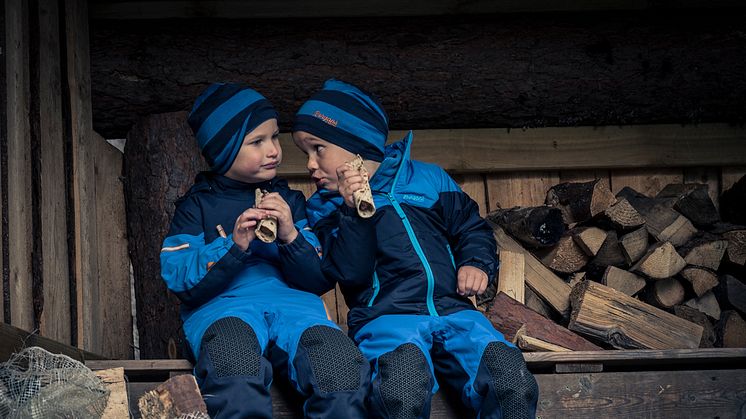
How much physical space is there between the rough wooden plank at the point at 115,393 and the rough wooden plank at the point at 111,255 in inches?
51.1

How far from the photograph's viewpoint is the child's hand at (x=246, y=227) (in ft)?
11.2

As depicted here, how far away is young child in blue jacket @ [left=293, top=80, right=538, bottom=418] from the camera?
10.6ft

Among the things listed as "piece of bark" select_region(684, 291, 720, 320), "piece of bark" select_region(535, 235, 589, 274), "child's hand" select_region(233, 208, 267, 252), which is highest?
"child's hand" select_region(233, 208, 267, 252)

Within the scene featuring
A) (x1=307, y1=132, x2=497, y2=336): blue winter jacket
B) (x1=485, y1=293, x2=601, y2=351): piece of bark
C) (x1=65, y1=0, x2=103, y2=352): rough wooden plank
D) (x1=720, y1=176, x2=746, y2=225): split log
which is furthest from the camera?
(x1=720, y1=176, x2=746, y2=225): split log

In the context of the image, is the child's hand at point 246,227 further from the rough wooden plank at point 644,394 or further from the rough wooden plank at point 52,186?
the rough wooden plank at point 644,394

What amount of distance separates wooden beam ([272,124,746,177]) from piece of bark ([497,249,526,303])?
603 mm

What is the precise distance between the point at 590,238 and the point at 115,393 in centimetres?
223

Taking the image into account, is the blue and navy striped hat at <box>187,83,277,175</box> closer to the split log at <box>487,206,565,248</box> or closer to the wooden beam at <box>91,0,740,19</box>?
the wooden beam at <box>91,0,740,19</box>

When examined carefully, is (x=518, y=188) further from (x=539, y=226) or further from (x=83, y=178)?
(x=83, y=178)

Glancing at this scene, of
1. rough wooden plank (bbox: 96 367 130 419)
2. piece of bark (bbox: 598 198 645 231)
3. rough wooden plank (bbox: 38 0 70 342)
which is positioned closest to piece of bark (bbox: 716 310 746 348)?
piece of bark (bbox: 598 198 645 231)

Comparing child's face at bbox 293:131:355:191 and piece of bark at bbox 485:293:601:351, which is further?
piece of bark at bbox 485:293:601:351

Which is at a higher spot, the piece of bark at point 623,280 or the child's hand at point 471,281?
the child's hand at point 471,281

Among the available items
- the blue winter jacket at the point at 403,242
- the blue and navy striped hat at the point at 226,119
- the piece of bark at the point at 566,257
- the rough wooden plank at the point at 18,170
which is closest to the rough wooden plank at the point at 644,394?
the blue winter jacket at the point at 403,242

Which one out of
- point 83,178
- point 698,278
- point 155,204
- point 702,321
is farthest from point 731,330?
point 83,178
